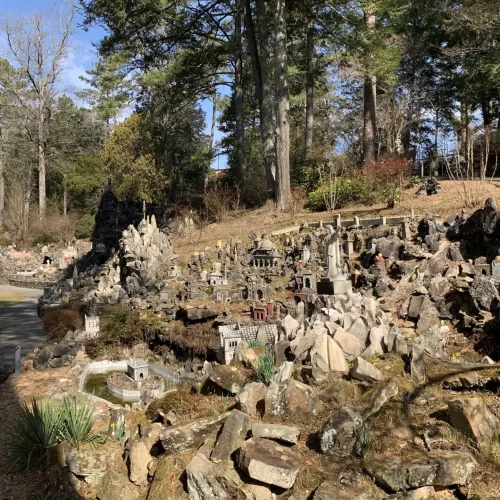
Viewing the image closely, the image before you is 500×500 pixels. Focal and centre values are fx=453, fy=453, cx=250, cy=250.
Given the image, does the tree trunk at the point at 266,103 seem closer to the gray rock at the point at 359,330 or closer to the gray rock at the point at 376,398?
the gray rock at the point at 359,330

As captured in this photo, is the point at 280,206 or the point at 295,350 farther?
the point at 280,206

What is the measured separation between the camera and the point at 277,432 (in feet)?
13.1

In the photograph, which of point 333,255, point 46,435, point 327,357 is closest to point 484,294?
point 333,255

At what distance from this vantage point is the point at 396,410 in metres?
4.24

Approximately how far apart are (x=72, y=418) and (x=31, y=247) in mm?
36805

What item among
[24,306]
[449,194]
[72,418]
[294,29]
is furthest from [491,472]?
[294,29]

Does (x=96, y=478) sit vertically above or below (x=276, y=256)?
below

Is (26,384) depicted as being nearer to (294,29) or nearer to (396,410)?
(396,410)

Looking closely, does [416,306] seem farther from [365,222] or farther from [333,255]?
[365,222]

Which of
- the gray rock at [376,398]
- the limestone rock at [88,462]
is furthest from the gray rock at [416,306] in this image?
the limestone rock at [88,462]

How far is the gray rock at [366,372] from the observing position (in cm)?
471

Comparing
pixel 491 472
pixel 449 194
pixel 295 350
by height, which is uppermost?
pixel 449 194

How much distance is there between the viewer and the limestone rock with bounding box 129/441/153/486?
13.7ft

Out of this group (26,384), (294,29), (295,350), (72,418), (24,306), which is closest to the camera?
(72,418)
